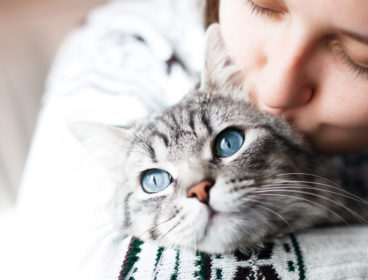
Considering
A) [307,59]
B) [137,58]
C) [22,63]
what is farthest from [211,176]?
[22,63]

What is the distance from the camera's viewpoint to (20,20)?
6.95 ft

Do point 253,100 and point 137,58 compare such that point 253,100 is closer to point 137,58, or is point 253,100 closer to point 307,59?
point 307,59

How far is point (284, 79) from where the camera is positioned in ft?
2.24

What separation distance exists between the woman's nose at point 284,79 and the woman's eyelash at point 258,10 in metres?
0.06

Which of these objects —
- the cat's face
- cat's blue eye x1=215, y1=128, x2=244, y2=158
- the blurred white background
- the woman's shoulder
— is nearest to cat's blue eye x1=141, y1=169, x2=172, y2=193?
the cat's face

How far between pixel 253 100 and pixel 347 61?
0.71 ft

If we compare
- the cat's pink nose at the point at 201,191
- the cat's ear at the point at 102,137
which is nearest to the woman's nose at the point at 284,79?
the cat's pink nose at the point at 201,191

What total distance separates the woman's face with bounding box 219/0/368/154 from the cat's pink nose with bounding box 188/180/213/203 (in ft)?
0.71

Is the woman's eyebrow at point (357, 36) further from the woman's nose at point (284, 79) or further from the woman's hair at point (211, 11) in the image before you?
the woman's hair at point (211, 11)

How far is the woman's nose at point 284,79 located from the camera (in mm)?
661

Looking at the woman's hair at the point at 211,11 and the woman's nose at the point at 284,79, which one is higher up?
the woman's hair at the point at 211,11

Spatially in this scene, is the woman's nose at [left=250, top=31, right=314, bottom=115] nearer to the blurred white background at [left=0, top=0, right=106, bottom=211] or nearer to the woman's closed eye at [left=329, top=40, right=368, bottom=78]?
the woman's closed eye at [left=329, top=40, right=368, bottom=78]

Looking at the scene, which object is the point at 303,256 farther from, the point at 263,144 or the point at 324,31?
the point at 324,31

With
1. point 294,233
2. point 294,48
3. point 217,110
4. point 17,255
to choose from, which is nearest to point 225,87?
point 217,110
